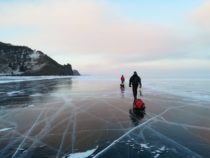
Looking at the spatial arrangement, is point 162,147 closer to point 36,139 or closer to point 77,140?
point 77,140

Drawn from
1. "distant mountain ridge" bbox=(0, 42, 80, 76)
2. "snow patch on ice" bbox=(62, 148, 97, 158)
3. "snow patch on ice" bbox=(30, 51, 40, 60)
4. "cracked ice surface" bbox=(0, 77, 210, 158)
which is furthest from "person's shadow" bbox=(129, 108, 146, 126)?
"snow patch on ice" bbox=(30, 51, 40, 60)

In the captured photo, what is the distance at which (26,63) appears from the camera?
141 metres

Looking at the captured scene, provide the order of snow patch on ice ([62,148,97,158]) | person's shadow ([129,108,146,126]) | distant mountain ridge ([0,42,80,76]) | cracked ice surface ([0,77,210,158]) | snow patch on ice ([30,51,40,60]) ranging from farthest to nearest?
1. snow patch on ice ([30,51,40,60])
2. distant mountain ridge ([0,42,80,76])
3. person's shadow ([129,108,146,126])
4. cracked ice surface ([0,77,210,158])
5. snow patch on ice ([62,148,97,158])

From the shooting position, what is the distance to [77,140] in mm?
6602

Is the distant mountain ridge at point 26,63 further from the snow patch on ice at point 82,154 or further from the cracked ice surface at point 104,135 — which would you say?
the snow patch on ice at point 82,154

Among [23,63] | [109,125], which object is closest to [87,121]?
[109,125]

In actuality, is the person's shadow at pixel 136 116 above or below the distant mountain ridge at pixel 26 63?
below

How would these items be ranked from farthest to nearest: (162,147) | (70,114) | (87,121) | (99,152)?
(70,114)
(87,121)
(162,147)
(99,152)

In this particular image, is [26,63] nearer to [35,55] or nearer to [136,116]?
[35,55]

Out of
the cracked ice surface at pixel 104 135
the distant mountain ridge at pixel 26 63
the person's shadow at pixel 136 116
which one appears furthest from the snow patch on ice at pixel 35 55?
the person's shadow at pixel 136 116

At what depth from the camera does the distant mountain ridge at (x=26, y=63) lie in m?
127

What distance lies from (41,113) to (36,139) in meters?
4.27

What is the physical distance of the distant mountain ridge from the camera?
5019 inches

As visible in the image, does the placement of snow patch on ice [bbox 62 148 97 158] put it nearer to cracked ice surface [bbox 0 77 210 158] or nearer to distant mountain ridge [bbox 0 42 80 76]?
cracked ice surface [bbox 0 77 210 158]
